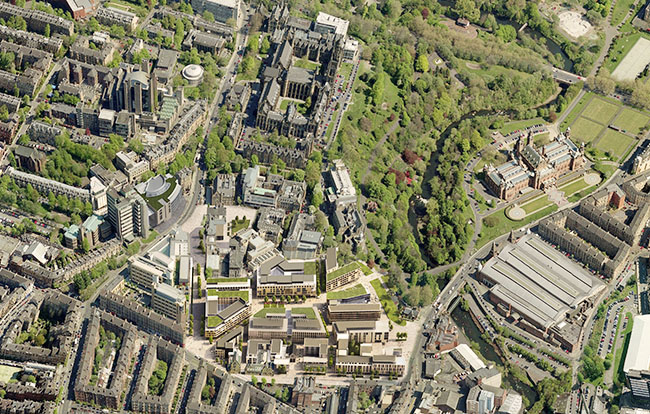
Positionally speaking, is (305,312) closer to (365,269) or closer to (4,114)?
(365,269)

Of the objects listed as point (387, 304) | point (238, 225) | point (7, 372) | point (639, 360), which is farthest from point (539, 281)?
point (7, 372)

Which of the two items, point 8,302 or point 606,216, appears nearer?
point 8,302

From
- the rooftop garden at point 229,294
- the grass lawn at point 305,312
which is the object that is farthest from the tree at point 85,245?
the grass lawn at point 305,312

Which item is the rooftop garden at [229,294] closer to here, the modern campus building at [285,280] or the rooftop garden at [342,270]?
the modern campus building at [285,280]

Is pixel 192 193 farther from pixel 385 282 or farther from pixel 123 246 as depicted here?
pixel 385 282

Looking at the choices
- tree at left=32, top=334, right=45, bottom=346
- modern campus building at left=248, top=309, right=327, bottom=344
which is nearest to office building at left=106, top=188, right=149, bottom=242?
tree at left=32, top=334, right=45, bottom=346

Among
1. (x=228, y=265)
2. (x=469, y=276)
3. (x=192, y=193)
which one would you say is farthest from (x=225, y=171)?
(x=469, y=276)
